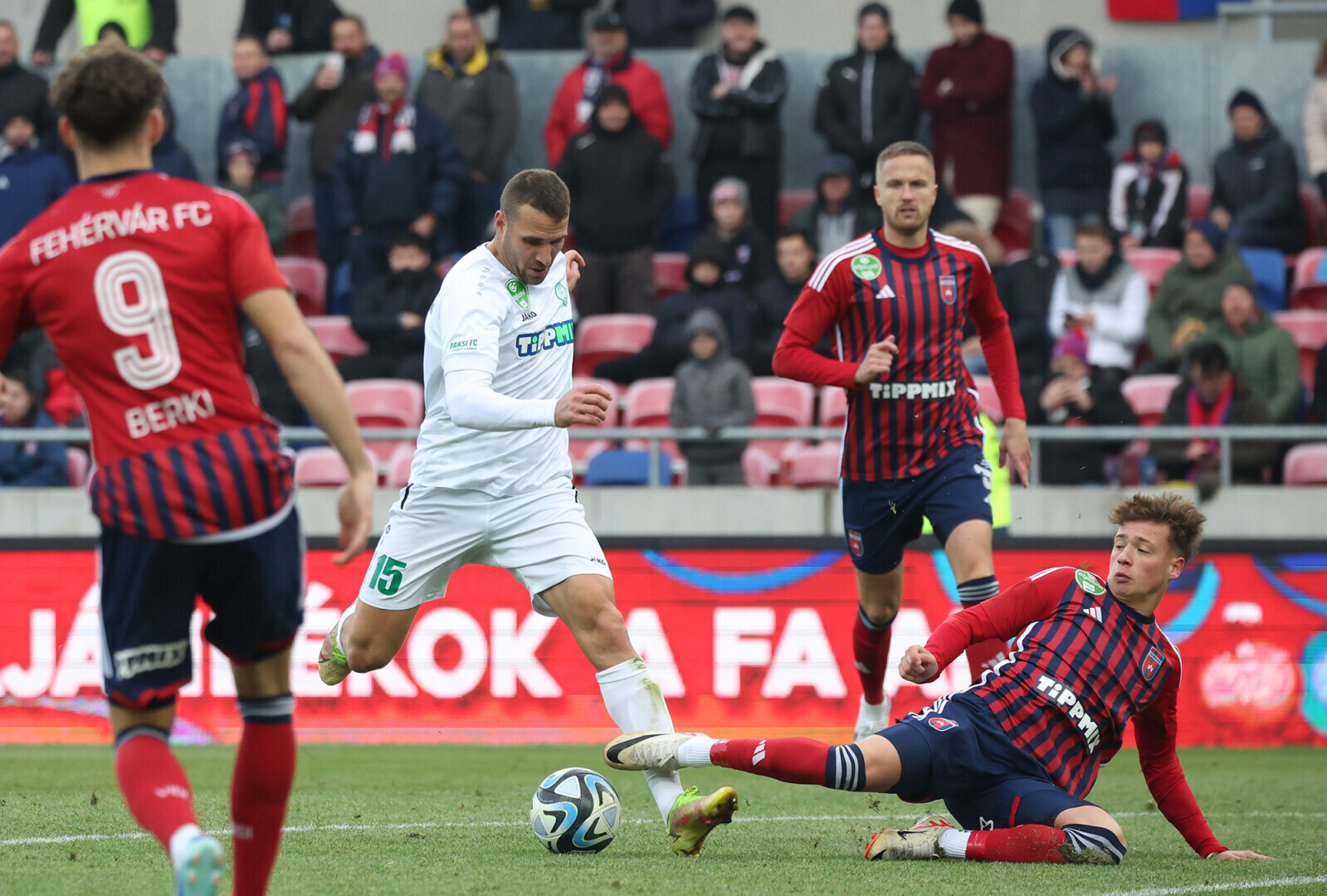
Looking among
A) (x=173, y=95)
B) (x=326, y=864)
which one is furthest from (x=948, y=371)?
(x=173, y=95)

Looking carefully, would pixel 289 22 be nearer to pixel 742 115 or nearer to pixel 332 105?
pixel 332 105

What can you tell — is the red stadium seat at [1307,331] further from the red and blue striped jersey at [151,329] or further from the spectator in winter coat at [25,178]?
the red and blue striped jersey at [151,329]

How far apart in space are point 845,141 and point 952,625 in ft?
29.3

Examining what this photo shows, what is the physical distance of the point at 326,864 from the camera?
497 cm

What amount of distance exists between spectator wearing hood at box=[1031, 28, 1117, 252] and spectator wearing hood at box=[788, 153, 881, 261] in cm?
200

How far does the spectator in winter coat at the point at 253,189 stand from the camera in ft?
43.9

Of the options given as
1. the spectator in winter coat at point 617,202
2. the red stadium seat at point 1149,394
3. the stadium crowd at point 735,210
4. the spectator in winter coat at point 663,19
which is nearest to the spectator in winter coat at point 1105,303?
the stadium crowd at point 735,210

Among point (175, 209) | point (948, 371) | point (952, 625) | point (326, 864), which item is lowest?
point (326, 864)

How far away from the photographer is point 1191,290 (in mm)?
11992

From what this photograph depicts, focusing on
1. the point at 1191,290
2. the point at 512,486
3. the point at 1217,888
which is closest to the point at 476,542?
the point at 512,486

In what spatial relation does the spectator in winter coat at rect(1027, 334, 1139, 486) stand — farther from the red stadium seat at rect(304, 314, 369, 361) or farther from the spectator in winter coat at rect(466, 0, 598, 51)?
the spectator in winter coat at rect(466, 0, 598, 51)

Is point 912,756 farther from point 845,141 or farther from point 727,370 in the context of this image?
point 845,141

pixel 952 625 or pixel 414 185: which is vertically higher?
pixel 414 185

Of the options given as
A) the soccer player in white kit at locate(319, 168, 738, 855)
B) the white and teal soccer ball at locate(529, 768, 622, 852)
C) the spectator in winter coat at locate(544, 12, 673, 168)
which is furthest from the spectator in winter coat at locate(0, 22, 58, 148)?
the white and teal soccer ball at locate(529, 768, 622, 852)
